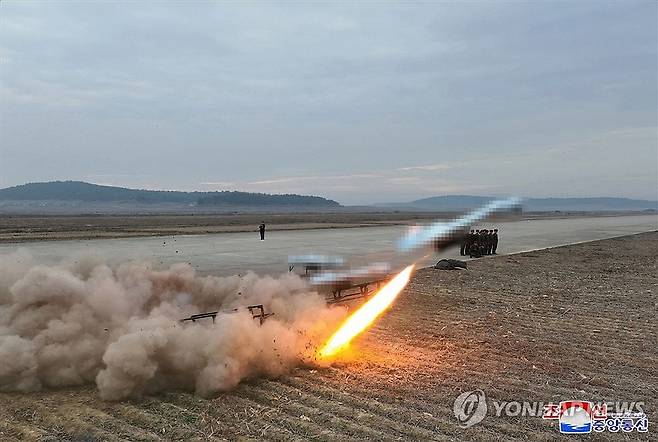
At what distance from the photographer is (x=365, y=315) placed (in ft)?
54.2

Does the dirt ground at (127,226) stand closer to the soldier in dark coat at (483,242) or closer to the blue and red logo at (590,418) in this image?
the soldier in dark coat at (483,242)

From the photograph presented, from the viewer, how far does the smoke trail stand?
10.0 metres

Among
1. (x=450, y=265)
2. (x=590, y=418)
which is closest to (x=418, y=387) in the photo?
(x=590, y=418)

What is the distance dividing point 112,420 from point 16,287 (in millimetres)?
4901

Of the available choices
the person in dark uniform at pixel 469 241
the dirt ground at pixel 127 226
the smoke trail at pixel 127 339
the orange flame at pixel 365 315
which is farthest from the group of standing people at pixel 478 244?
the smoke trail at pixel 127 339

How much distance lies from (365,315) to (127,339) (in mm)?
8536

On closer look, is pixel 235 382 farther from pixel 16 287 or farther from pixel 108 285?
pixel 16 287

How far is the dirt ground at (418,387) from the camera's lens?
8.57m

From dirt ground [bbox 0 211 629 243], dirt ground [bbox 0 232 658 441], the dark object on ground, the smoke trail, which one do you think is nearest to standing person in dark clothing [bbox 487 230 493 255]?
dirt ground [bbox 0 211 629 243]

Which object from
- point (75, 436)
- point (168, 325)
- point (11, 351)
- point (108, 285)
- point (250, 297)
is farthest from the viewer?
point (250, 297)

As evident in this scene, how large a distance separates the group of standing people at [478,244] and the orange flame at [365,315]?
48.5ft

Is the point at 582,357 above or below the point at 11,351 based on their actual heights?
below

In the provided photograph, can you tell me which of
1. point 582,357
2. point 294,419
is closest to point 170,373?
point 294,419

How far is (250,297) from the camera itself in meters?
14.8
